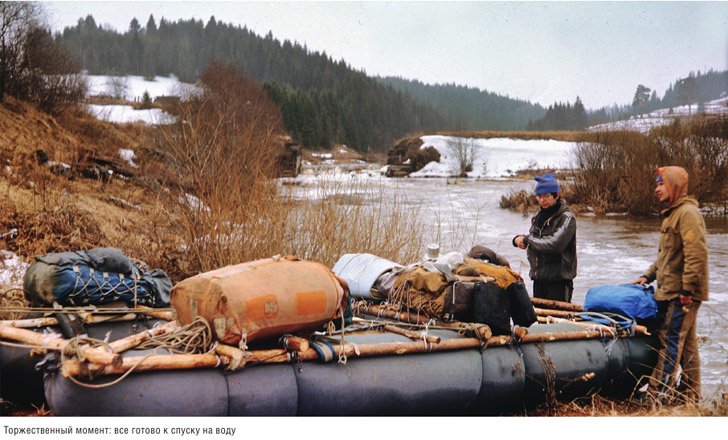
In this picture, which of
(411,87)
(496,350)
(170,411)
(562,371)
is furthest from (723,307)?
(411,87)

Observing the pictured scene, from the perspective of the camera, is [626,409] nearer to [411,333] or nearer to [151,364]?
[411,333]

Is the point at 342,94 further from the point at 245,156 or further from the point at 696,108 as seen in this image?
the point at 245,156

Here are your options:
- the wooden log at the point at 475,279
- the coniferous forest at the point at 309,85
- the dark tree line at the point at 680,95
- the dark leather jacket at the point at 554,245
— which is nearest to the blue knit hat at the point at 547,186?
the dark leather jacket at the point at 554,245

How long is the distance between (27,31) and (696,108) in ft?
60.6

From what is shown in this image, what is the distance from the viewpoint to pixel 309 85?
78312mm

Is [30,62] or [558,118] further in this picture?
[558,118]

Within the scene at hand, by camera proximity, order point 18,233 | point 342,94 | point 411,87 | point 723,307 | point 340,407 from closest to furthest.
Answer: point 340,407
point 18,233
point 723,307
point 342,94
point 411,87

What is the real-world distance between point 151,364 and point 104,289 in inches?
64.9

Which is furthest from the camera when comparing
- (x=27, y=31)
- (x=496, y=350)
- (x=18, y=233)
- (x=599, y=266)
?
(x=27, y=31)

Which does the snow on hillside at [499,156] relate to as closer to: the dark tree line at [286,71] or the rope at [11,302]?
the dark tree line at [286,71]

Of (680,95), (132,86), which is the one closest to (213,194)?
(680,95)

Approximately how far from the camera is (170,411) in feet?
9.18

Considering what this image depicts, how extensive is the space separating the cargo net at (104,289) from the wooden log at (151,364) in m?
1.55

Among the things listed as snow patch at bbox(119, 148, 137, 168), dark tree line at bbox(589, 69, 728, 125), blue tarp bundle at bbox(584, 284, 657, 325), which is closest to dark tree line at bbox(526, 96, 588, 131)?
dark tree line at bbox(589, 69, 728, 125)
